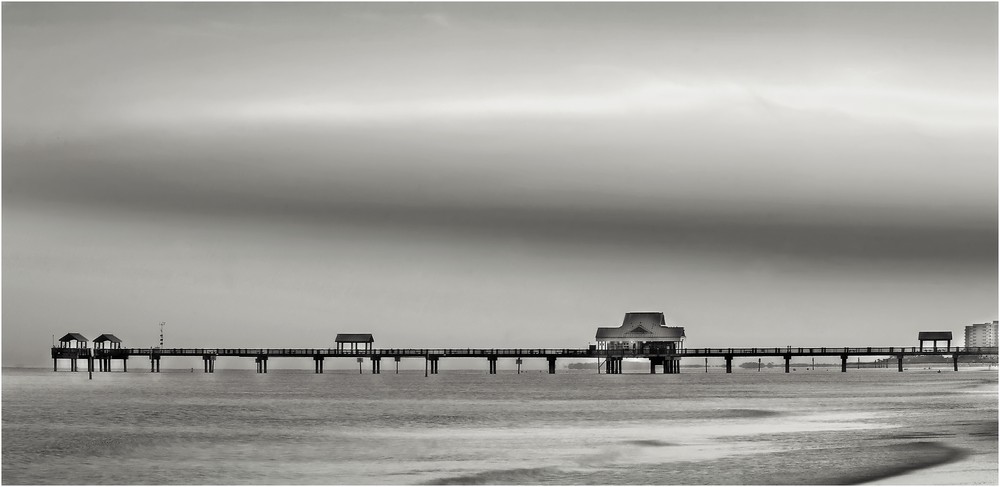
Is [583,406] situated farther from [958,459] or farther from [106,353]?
[106,353]

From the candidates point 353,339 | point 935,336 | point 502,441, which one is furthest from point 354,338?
point 502,441

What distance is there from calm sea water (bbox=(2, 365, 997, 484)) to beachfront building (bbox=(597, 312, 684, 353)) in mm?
63787

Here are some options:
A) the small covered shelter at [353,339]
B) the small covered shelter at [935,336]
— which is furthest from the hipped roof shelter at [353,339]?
the small covered shelter at [935,336]

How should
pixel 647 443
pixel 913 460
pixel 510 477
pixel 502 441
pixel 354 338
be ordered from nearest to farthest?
pixel 510 477
pixel 913 460
pixel 647 443
pixel 502 441
pixel 354 338

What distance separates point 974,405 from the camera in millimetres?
66625

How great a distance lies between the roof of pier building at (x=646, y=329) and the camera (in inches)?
5625

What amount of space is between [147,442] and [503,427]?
14640 millimetres

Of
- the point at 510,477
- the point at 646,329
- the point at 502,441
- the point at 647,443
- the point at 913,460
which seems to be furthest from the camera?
the point at 646,329

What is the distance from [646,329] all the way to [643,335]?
2.46ft

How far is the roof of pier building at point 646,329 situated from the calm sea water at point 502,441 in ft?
212

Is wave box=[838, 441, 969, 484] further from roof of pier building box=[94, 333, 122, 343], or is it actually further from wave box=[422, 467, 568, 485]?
roof of pier building box=[94, 333, 122, 343]

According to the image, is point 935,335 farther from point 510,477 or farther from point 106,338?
point 510,477

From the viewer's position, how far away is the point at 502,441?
47.3 m

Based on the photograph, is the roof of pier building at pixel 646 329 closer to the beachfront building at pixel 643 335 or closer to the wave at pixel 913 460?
the beachfront building at pixel 643 335
